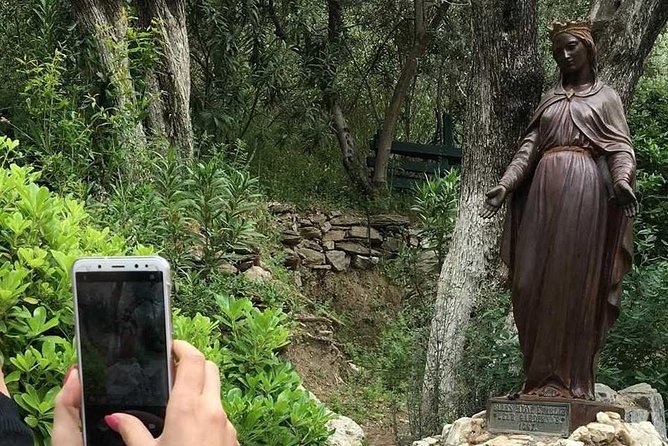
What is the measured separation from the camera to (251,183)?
5.66 m

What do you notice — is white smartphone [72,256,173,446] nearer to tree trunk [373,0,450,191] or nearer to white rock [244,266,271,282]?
white rock [244,266,271,282]

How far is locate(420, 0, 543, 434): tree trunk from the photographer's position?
6160 mm

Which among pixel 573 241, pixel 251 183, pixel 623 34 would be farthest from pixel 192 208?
pixel 623 34

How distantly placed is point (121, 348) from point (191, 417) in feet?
0.88

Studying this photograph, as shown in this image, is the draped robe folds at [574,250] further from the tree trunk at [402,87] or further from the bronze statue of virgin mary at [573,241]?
the tree trunk at [402,87]

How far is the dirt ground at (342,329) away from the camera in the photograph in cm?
686

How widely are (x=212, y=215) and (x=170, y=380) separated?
14.9 feet

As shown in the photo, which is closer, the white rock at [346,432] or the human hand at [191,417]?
the human hand at [191,417]

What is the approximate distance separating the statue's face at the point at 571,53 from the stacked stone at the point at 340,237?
492cm

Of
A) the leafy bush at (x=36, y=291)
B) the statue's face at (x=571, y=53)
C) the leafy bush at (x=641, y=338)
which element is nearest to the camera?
the leafy bush at (x=36, y=291)

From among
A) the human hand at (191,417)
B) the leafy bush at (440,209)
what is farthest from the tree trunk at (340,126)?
the human hand at (191,417)

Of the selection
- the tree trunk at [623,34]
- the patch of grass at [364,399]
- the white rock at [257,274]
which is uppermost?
the tree trunk at [623,34]

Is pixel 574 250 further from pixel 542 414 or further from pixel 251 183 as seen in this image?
pixel 251 183

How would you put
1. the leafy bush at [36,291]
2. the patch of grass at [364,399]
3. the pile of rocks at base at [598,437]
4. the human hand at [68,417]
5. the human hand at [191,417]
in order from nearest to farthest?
1. the human hand at [191,417]
2. the human hand at [68,417]
3. the leafy bush at [36,291]
4. the pile of rocks at base at [598,437]
5. the patch of grass at [364,399]
